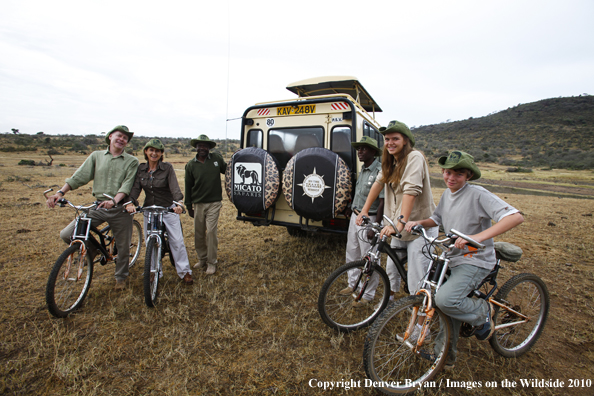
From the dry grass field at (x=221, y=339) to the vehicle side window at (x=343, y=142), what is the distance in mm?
1792

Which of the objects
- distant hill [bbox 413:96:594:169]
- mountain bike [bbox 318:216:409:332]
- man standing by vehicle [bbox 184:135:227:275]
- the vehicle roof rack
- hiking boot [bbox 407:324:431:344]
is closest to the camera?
hiking boot [bbox 407:324:431:344]

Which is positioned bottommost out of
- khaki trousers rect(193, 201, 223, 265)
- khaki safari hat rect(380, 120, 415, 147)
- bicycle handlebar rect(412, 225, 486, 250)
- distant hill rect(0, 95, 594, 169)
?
khaki trousers rect(193, 201, 223, 265)

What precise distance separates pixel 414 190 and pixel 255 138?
322 cm

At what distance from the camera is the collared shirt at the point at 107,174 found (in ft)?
11.2

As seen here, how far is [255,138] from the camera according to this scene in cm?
507

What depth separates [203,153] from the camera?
4113mm

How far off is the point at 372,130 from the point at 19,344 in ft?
18.1

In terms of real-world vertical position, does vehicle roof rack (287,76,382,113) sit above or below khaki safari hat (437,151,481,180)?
above

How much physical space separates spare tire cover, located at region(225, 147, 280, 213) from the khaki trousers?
342mm

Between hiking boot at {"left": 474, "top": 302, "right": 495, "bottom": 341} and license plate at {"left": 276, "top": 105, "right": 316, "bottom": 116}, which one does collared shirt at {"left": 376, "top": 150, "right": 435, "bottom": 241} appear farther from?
license plate at {"left": 276, "top": 105, "right": 316, "bottom": 116}

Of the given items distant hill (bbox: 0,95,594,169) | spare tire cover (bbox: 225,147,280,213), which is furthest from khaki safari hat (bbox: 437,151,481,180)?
distant hill (bbox: 0,95,594,169)

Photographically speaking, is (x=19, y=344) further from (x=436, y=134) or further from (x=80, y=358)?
(x=436, y=134)

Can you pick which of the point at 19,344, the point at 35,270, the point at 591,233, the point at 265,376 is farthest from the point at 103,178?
the point at 591,233

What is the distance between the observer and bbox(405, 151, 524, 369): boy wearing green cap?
2.14 meters
